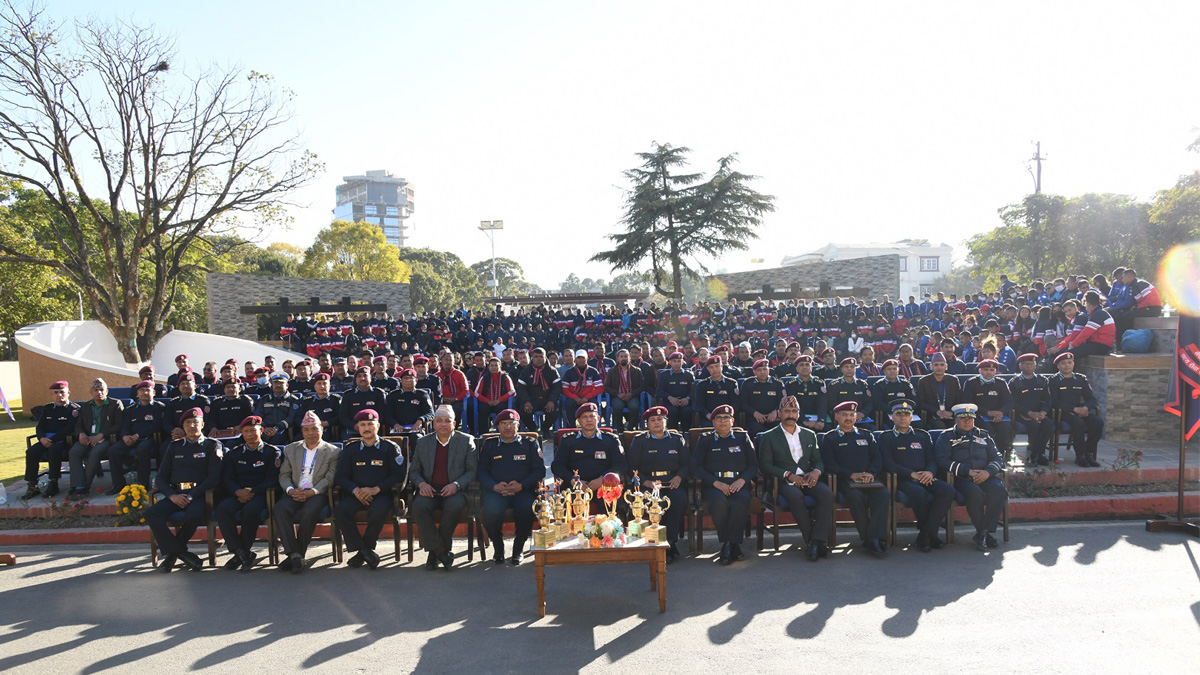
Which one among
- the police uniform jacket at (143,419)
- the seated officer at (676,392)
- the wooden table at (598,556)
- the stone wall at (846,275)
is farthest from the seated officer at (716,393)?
the stone wall at (846,275)

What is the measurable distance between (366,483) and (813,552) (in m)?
4.09

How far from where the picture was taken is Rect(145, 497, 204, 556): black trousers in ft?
21.4

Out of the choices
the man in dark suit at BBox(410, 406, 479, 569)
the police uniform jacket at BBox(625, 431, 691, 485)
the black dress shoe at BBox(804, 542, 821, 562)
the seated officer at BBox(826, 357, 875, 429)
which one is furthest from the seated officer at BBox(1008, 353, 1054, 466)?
the man in dark suit at BBox(410, 406, 479, 569)

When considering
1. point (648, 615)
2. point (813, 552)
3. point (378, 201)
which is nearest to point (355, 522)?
point (648, 615)

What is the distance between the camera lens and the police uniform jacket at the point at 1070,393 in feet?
28.7

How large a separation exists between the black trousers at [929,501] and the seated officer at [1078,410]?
3061 millimetres

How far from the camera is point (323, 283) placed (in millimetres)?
29078

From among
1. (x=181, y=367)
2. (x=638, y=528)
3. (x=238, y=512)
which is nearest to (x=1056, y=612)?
(x=638, y=528)

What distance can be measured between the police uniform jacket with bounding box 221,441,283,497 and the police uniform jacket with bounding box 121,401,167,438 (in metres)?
2.71

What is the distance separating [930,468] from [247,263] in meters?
59.8

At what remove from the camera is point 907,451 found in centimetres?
705

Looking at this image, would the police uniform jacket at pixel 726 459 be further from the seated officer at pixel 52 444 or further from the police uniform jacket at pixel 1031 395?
the seated officer at pixel 52 444

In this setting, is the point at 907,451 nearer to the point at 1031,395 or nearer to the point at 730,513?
the point at 730,513

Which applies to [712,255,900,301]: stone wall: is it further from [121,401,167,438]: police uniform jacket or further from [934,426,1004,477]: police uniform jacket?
[121,401,167,438]: police uniform jacket
